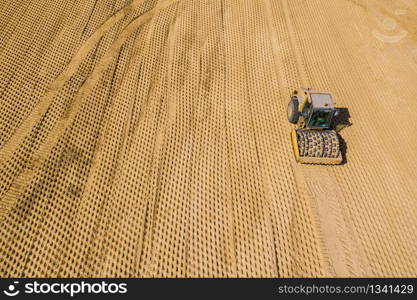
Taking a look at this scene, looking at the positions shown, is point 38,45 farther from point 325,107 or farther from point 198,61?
point 325,107

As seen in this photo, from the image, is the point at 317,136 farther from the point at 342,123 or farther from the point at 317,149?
the point at 342,123

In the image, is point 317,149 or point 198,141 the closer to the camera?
point 317,149

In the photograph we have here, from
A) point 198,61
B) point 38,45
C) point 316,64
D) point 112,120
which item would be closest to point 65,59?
point 38,45

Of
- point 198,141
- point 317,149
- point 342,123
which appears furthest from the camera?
point 342,123

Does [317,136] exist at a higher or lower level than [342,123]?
higher

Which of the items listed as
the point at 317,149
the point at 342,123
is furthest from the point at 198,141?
the point at 342,123

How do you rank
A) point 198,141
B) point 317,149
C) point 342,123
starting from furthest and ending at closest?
point 342,123 → point 198,141 → point 317,149

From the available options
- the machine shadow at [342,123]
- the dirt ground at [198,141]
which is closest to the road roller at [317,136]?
the dirt ground at [198,141]
